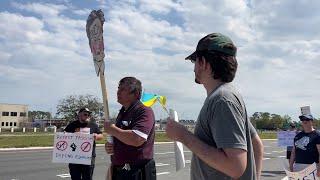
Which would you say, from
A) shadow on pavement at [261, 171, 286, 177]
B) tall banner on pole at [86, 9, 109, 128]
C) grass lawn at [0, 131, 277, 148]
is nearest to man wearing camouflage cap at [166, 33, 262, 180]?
tall banner on pole at [86, 9, 109, 128]

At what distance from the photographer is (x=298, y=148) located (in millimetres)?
8531

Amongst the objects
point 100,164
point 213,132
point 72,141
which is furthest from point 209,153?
point 100,164

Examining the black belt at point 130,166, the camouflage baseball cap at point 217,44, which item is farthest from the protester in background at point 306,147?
the camouflage baseball cap at point 217,44

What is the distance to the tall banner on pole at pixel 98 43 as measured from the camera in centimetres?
525

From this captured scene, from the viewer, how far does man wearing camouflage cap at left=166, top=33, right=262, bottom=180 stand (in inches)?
108

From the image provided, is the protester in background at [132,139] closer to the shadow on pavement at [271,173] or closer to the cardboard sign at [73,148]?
the cardboard sign at [73,148]

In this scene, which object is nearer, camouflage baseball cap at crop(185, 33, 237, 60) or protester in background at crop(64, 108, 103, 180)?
camouflage baseball cap at crop(185, 33, 237, 60)

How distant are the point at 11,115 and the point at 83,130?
140026mm

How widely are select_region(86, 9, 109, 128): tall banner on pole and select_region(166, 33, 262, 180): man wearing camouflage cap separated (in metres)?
2.24

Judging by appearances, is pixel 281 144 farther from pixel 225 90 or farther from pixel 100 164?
pixel 225 90

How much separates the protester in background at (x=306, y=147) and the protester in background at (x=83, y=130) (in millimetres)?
3504

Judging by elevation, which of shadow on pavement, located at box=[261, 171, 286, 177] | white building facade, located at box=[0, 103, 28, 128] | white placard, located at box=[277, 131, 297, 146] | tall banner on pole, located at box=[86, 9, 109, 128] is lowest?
shadow on pavement, located at box=[261, 171, 286, 177]

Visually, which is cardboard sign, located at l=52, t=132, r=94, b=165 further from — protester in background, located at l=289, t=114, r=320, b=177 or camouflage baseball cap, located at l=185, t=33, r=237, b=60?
camouflage baseball cap, located at l=185, t=33, r=237, b=60

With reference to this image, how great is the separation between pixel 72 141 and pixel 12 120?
139 meters
